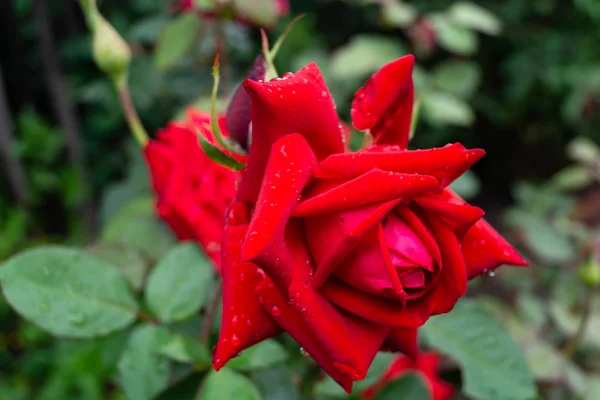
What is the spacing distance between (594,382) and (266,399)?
610 mm

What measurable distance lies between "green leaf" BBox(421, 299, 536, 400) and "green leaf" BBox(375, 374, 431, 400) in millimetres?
64

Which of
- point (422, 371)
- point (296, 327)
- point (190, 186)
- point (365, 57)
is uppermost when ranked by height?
point (296, 327)

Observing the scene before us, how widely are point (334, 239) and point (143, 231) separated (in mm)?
594

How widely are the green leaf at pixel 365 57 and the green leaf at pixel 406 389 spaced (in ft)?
2.25

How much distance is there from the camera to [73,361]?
1.28 m

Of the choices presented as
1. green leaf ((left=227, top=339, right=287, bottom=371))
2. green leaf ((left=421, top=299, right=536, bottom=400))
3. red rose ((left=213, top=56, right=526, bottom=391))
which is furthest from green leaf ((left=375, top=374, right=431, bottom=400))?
red rose ((left=213, top=56, right=526, bottom=391))

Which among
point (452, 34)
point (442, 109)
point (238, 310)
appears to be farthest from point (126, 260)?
point (452, 34)

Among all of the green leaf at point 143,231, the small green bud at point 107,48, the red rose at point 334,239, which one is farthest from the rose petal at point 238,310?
the green leaf at point 143,231

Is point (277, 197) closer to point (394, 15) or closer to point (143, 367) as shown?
point (143, 367)

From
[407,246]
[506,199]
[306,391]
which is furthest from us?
[506,199]

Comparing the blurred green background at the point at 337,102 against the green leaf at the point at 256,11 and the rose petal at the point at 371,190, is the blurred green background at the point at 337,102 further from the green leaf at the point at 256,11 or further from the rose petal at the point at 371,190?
the rose petal at the point at 371,190

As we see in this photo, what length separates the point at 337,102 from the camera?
1.28m

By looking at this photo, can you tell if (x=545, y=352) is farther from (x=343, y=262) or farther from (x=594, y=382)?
(x=343, y=262)

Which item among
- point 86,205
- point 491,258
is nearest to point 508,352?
point 491,258
